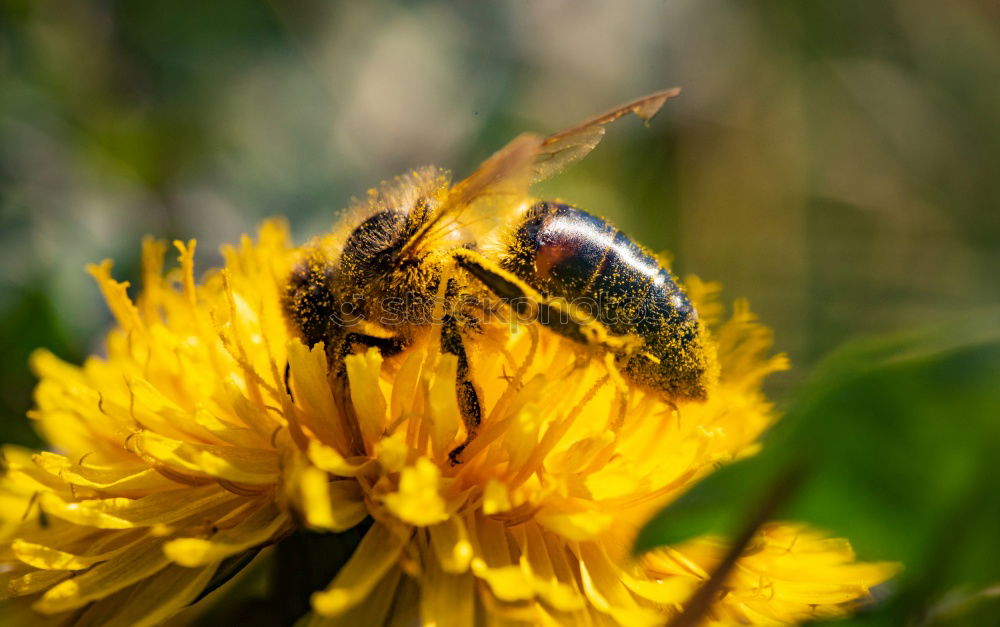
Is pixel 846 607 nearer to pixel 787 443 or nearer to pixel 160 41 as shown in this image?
pixel 787 443

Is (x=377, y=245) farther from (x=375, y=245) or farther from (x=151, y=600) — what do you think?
(x=151, y=600)

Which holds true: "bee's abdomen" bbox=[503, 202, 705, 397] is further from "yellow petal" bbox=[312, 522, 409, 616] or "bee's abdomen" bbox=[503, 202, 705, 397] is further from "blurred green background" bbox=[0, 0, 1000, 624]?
"blurred green background" bbox=[0, 0, 1000, 624]

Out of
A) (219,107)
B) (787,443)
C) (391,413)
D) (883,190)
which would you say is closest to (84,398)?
(391,413)

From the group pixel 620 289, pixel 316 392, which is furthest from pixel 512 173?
pixel 316 392

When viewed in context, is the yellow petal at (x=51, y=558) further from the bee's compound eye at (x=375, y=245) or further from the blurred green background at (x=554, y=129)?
the blurred green background at (x=554, y=129)

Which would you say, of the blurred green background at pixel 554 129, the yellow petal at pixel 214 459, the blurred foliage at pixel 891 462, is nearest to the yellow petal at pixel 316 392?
the yellow petal at pixel 214 459

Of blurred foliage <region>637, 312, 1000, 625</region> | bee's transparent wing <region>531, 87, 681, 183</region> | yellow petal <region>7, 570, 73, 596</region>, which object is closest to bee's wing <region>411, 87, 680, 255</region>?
bee's transparent wing <region>531, 87, 681, 183</region>
